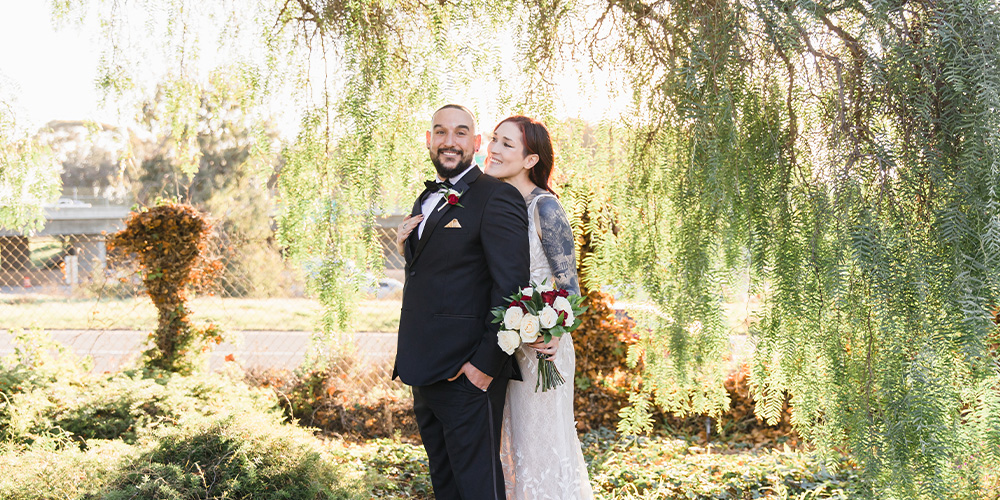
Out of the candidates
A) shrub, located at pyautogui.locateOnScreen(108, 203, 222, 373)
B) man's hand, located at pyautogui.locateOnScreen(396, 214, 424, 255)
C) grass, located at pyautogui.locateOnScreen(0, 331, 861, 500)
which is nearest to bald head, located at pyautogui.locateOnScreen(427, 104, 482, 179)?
man's hand, located at pyautogui.locateOnScreen(396, 214, 424, 255)

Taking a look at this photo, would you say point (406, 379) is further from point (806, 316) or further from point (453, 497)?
point (806, 316)

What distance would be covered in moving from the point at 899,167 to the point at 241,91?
2507mm

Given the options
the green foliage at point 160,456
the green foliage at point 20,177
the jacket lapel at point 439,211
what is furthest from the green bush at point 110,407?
the jacket lapel at point 439,211

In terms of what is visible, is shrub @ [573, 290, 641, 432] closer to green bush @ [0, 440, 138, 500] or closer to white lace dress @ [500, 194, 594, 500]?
white lace dress @ [500, 194, 594, 500]

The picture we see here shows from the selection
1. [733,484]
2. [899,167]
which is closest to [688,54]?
[899,167]

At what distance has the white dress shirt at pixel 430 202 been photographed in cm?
247

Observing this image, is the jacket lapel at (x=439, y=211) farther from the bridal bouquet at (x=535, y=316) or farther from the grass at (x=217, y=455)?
the grass at (x=217, y=455)

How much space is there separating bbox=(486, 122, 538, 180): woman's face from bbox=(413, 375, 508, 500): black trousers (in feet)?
2.63

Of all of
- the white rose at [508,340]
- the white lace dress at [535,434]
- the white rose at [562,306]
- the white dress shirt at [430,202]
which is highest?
the white dress shirt at [430,202]

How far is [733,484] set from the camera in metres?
4.02

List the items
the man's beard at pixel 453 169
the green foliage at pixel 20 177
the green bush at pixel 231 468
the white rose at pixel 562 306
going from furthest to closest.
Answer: the green foliage at pixel 20 177 < the green bush at pixel 231 468 < the man's beard at pixel 453 169 < the white rose at pixel 562 306

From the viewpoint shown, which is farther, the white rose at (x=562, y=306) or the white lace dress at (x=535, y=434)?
the white lace dress at (x=535, y=434)

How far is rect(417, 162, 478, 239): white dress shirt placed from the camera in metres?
2.47

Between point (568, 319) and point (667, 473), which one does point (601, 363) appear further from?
point (568, 319)
